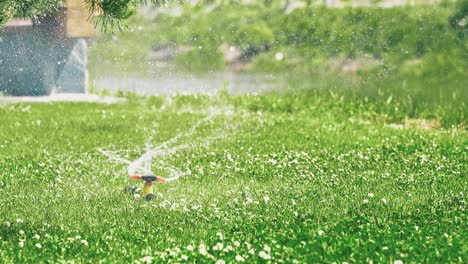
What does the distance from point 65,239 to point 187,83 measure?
528 inches

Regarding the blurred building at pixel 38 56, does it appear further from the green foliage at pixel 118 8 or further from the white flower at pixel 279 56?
the green foliage at pixel 118 8

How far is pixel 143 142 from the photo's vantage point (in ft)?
42.4

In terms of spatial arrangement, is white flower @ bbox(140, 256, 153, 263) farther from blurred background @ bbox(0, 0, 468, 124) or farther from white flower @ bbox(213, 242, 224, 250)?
blurred background @ bbox(0, 0, 468, 124)

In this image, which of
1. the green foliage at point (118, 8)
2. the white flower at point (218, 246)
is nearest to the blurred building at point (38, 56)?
the green foliage at point (118, 8)

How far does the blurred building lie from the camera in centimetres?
2002

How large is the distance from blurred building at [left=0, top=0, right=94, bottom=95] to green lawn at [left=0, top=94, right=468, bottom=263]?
4833 mm

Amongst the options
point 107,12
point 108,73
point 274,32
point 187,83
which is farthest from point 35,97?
point 107,12

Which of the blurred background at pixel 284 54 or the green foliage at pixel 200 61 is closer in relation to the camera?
the blurred background at pixel 284 54

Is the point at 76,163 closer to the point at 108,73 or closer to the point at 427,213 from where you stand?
the point at 427,213

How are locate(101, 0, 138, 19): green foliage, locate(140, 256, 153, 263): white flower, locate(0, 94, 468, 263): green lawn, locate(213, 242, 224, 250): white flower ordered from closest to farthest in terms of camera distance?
locate(140, 256, 153, 263): white flower
locate(213, 242, 224, 250): white flower
locate(0, 94, 468, 263): green lawn
locate(101, 0, 138, 19): green foliage

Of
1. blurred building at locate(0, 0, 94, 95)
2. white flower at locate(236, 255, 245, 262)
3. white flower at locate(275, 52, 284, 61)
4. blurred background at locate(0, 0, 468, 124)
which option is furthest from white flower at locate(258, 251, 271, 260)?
white flower at locate(275, 52, 284, 61)

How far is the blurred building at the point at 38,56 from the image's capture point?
20016mm

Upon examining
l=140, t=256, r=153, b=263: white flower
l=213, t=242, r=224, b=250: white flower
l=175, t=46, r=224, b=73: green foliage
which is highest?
l=175, t=46, r=224, b=73: green foliage

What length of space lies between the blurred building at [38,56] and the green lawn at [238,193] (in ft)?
15.9
